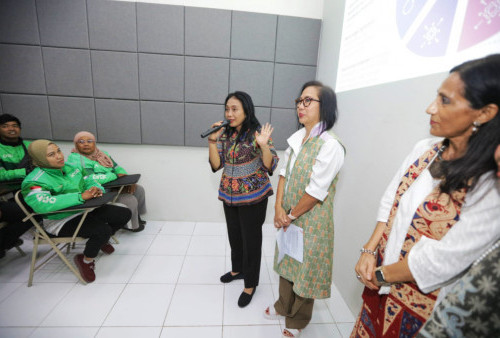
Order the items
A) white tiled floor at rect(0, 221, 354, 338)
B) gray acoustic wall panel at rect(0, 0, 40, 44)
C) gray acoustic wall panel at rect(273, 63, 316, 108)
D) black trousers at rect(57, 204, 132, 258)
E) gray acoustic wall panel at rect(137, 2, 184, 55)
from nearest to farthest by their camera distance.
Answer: white tiled floor at rect(0, 221, 354, 338) → black trousers at rect(57, 204, 132, 258) → gray acoustic wall panel at rect(0, 0, 40, 44) → gray acoustic wall panel at rect(137, 2, 184, 55) → gray acoustic wall panel at rect(273, 63, 316, 108)

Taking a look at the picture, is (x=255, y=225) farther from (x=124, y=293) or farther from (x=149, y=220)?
(x=149, y=220)

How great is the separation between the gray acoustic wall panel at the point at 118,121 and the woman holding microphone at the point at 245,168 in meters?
1.52

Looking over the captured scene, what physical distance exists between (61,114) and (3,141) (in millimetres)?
563

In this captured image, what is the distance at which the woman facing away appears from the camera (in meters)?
0.59

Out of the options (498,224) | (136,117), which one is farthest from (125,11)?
(498,224)

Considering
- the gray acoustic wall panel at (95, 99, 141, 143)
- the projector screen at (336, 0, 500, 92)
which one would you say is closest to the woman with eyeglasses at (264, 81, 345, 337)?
the projector screen at (336, 0, 500, 92)

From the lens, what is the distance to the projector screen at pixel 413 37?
88cm

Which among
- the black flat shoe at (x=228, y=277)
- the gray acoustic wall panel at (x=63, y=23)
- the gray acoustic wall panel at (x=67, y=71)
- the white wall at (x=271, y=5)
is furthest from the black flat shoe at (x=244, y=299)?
the gray acoustic wall panel at (x=63, y=23)

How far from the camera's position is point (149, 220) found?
2947mm

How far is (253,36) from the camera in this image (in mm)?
2521

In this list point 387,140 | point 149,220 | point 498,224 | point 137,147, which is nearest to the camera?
point 498,224

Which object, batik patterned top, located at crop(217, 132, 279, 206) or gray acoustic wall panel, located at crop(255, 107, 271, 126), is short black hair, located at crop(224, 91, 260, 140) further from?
gray acoustic wall panel, located at crop(255, 107, 271, 126)

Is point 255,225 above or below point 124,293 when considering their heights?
above

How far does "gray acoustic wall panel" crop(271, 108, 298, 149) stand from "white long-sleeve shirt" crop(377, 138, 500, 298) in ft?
6.69
